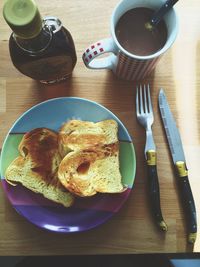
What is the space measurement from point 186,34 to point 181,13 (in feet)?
0.15

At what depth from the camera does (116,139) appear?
28.0 inches

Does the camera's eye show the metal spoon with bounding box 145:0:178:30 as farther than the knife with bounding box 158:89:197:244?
No

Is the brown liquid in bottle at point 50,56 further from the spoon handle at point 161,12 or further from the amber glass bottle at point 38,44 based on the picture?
the spoon handle at point 161,12

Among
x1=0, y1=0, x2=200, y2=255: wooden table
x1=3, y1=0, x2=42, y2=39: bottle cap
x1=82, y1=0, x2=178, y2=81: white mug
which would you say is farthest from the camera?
x1=0, y1=0, x2=200, y2=255: wooden table

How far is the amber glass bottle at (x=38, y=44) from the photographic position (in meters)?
0.53

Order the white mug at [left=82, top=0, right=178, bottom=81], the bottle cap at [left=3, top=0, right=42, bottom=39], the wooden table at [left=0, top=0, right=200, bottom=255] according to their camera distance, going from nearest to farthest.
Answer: the bottle cap at [left=3, top=0, right=42, bottom=39], the white mug at [left=82, top=0, right=178, bottom=81], the wooden table at [left=0, top=0, right=200, bottom=255]

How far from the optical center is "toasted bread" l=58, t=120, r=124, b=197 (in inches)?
27.5

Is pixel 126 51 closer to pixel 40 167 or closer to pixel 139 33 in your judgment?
pixel 139 33

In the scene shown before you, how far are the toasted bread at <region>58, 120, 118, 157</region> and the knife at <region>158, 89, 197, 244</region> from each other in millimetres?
117

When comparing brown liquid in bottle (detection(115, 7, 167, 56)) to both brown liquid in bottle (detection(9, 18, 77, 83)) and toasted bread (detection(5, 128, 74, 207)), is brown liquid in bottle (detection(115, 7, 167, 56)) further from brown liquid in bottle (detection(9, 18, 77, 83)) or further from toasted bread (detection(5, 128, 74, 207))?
toasted bread (detection(5, 128, 74, 207))

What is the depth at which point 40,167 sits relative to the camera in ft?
2.37

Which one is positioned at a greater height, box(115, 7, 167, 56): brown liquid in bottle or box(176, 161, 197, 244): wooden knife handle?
box(115, 7, 167, 56): brown liquid in bottle

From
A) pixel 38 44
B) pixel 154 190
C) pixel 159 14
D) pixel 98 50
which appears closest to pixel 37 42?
pixel 38 44

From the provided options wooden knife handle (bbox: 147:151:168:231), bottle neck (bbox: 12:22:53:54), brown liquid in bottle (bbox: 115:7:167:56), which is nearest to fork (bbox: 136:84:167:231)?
wooden knife handle (bbox: 147:151:168:231)
